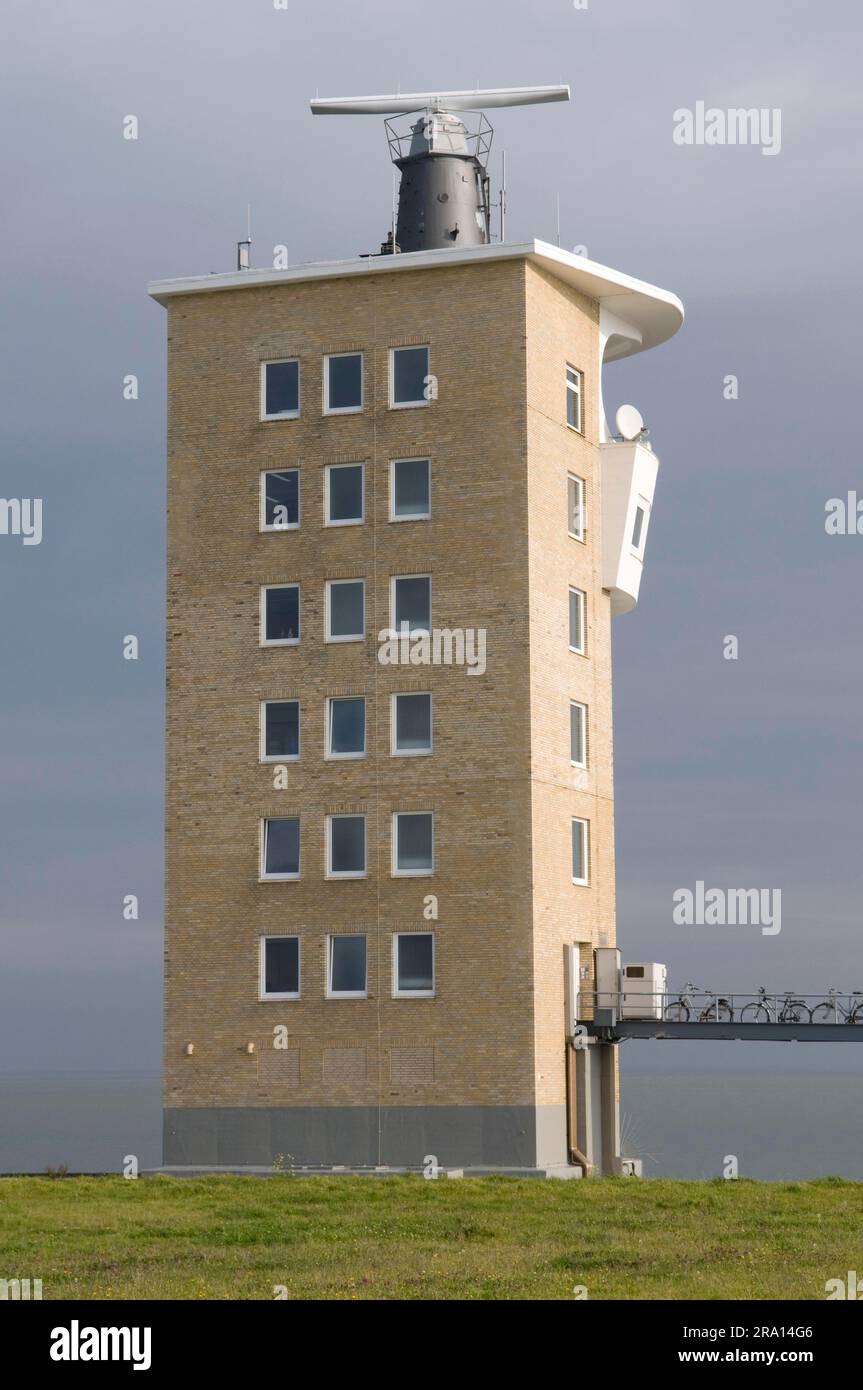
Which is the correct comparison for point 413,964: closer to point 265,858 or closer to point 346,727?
point 265,858

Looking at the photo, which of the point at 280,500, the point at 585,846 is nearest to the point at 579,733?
the point at 585,846

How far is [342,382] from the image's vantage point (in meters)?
46.4

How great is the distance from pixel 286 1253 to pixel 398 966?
1747cm

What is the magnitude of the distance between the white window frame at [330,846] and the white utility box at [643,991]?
6354mm

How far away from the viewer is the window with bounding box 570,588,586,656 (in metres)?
46.9

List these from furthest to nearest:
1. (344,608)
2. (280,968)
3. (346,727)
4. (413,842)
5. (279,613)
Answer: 1. (279,613)
2. (344,608)
3. (346,727)
4. (280,968)
5. (413,842)

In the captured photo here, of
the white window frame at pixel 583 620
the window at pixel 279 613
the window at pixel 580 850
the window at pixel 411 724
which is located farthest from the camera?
the white window frame at pixel 583 620

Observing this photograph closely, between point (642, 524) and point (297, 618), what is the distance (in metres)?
9.60

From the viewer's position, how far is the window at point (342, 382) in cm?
4622

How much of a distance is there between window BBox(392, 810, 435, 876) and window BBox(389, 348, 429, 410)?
29.7 feet

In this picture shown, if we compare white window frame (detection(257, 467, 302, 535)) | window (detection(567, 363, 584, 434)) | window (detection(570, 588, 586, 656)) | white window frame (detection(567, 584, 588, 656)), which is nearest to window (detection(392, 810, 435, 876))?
white window frame (detection(567, 584, 588, 656))

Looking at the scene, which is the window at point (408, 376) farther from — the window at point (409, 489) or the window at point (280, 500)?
the window at point (280, 500)

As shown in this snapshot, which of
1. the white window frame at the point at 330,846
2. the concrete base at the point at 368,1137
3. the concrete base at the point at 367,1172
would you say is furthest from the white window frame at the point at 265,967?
the concrete base at the point at 367,1172

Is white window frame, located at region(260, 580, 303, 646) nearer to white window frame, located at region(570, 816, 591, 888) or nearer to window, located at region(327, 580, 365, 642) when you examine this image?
window, located at region(327, 580, 365, 642)
